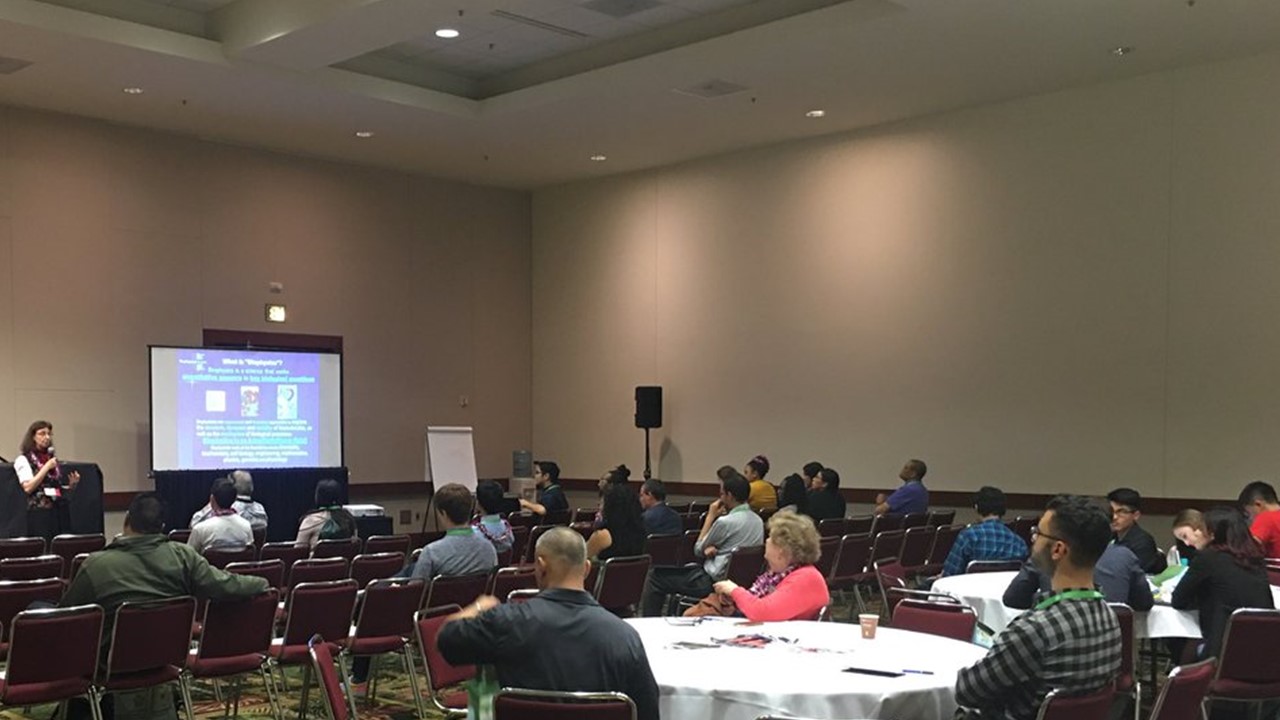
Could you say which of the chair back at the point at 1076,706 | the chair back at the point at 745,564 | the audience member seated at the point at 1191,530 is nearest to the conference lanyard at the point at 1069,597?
the chair back at the point at 1076,706

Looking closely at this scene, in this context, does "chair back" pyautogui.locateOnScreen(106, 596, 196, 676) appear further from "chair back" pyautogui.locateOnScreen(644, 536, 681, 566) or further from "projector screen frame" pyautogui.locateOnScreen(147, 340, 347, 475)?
"projector screen frame" pyautogui.locateOnScreen(147, 340, 347, 475)

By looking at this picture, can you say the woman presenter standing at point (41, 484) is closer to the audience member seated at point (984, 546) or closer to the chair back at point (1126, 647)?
the audience member seated at point (984, 546)

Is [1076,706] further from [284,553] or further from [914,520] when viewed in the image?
[914,520]

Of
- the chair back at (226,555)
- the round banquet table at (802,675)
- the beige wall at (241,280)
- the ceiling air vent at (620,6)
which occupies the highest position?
the ceiling air vent at (620,6)

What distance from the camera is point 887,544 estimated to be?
32.0 feet

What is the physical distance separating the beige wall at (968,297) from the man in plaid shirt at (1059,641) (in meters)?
8.36

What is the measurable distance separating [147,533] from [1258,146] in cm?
1010

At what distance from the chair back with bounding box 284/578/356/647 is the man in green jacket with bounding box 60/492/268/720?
1.52 ft

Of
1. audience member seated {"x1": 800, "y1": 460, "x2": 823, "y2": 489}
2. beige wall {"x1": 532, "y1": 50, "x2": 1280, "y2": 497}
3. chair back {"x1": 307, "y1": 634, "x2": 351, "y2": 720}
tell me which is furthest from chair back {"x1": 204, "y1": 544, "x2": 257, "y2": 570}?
beige wall {"x1": 532, "y1": 50, "x2": 1280, "y2": 497}

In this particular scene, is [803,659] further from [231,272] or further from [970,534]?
[231,272]

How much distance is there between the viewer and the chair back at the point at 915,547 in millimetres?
9844

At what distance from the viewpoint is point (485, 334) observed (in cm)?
1727

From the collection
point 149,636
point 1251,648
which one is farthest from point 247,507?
point 1251,648

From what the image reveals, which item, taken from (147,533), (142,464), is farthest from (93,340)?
(147,533)
